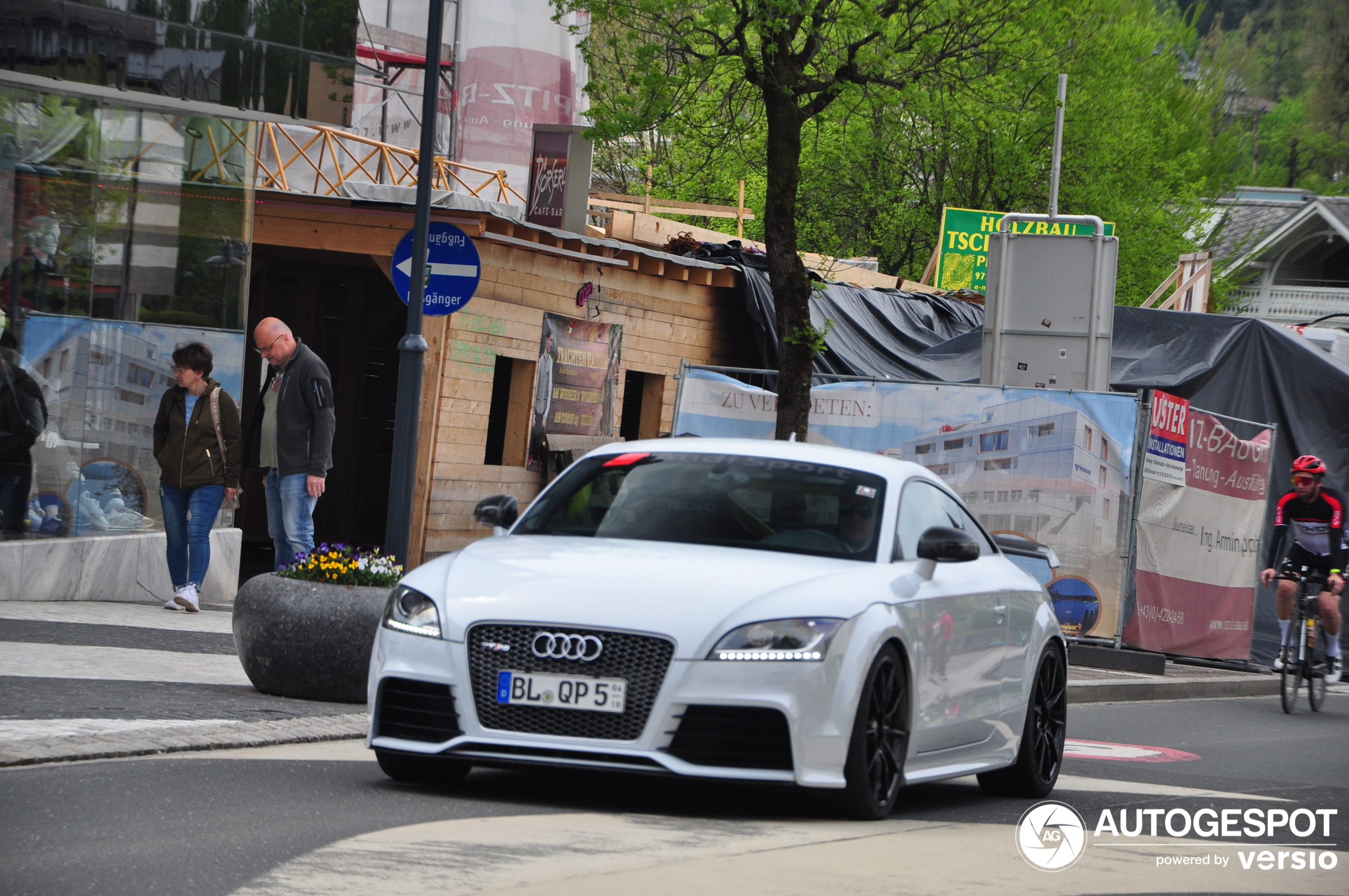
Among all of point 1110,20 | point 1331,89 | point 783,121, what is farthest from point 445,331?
point 1331,89

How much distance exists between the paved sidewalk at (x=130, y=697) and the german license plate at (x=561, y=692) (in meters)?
1.86

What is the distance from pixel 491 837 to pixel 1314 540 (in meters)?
12.0

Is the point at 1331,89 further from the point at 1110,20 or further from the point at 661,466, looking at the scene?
the point at 661,466

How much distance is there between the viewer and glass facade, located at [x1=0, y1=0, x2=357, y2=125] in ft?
A: 44.2

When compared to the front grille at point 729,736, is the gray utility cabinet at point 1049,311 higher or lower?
higher

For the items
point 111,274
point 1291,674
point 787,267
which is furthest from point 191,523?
point 1291,674

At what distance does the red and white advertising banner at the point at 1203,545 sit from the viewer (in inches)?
711

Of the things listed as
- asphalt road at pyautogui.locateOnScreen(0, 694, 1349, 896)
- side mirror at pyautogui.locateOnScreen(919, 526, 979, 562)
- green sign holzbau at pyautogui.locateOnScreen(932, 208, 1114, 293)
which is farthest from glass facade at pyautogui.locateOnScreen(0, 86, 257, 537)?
green sign holzbau at pyautogui.locateOnScreen(932, 208, 1114, 293)

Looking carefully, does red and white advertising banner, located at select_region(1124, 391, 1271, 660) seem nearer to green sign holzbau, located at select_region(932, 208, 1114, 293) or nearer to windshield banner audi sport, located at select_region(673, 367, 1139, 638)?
windshield banner audi sport, located at select_region(673, 367, 1139, 638)

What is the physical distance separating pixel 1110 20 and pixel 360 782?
3961 cm

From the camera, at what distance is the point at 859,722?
656cm

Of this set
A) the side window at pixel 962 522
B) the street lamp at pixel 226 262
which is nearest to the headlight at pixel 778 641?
the side window at pixel 962 522

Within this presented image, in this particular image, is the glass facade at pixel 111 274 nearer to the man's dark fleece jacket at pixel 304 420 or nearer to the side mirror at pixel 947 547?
the man's dark fleece jacket at pixel 304 420

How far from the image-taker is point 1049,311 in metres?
18.7
